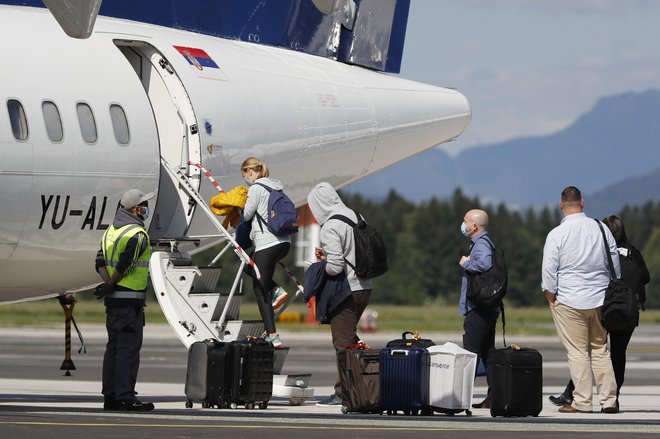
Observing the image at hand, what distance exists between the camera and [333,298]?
16.8 m

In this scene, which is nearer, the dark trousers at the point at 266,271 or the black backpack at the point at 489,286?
the black backpack at the point at 489,286

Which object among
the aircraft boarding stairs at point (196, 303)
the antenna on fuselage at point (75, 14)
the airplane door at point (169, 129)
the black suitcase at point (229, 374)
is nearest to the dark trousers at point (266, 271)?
the aircraft boarding stairs at point (196, 303)

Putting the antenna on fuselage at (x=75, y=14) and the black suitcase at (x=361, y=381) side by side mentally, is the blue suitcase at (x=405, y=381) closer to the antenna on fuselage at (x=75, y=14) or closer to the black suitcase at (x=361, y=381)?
the black suitcase at (x=361, y=381)

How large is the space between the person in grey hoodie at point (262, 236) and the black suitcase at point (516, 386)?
325 centimetres

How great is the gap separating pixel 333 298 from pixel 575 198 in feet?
9.44

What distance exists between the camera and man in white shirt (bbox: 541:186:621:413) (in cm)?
1633

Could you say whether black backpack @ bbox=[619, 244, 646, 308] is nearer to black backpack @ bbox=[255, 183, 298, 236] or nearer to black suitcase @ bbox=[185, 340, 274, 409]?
black backpack @ bbox=[255, 183, 298, 236]

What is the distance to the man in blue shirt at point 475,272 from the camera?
55.6ft

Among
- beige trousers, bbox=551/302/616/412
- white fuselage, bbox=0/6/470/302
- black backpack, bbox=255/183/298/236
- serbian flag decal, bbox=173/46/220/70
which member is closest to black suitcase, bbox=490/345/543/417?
beige trousers, bbox=551/302/616/412

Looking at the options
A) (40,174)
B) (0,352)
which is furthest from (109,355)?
(0,352)

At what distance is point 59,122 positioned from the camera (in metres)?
17.3

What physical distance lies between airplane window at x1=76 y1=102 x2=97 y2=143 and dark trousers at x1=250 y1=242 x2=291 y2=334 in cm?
237

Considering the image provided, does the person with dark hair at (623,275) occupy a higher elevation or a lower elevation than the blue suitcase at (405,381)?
higher

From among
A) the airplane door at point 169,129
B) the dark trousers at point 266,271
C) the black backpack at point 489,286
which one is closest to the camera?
the black backpack at point 489,286
